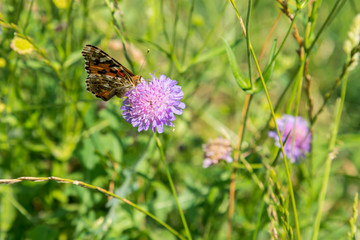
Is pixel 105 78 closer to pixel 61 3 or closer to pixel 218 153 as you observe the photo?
pixel 218 153

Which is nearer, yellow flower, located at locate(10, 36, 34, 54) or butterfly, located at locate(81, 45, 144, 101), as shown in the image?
butterfly, located at locate(81, 45, 144, 101)

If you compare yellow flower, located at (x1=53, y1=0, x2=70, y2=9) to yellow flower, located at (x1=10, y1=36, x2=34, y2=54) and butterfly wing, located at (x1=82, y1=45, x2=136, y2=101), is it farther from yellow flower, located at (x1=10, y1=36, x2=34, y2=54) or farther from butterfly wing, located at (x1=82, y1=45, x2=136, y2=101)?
butterfly wing, located at (x1=82, y1=45, x2=136, y2=101)

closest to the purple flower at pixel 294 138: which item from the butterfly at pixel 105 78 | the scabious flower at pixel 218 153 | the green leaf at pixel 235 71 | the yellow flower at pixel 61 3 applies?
the scabious flower at pixel 218 153

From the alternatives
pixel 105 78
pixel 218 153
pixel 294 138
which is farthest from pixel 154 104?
pixel 294 138

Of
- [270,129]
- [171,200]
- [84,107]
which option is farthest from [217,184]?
[84,107]

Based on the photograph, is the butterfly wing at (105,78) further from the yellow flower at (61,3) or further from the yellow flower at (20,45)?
the yellow flower at (61,3)

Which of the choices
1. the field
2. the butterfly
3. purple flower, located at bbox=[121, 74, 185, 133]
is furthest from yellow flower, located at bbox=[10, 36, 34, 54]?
purple flower, located at bbox=[121, 74, 185, 133]

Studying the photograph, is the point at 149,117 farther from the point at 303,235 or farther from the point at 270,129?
the point at 303,235
